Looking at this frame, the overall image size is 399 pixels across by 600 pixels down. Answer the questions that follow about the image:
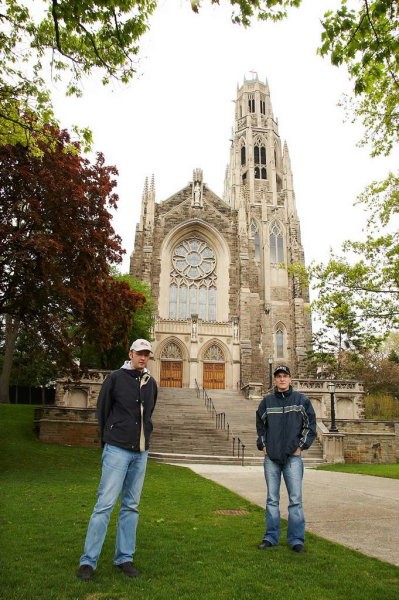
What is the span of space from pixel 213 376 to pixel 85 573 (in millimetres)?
30098

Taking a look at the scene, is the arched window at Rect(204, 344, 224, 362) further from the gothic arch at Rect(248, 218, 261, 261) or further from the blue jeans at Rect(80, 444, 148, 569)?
the blue jeans at Rect(80, 444, 148, 569)

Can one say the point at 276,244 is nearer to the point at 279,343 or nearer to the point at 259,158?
the point at 279,343

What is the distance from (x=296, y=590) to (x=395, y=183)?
458 inches

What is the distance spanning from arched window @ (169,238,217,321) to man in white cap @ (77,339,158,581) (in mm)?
31337

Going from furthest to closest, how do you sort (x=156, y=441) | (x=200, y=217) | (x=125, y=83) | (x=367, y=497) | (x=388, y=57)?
(x=200, y=217), (x=156, y=441), (x=367, y=497), (x=125, y=83), (x=388, y=57)

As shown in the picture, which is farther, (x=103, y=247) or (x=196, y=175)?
(x=196, y=175)

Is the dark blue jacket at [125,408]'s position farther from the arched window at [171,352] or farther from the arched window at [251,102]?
the arched window at [251,102]

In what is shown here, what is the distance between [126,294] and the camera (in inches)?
564

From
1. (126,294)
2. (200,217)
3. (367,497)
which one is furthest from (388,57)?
(200,217)

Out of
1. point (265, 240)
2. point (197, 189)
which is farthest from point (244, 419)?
point (265, 240)

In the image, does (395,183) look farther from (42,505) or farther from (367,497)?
(42,505)

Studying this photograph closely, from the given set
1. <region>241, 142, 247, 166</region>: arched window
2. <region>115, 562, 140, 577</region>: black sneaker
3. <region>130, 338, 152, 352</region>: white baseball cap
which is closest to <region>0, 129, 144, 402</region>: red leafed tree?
<region>130, 338, 152, 352</region>: white baseball cap

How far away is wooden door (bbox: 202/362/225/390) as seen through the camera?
108 feet

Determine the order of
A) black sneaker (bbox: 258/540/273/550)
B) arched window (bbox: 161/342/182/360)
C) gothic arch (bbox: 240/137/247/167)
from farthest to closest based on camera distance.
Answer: gothic arch (bbox: 240/137/247/167)
arched window (bbox: 161/342/182/360)
black sneaker (bbox: 258/540/273/550)
